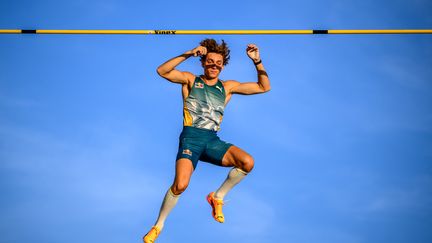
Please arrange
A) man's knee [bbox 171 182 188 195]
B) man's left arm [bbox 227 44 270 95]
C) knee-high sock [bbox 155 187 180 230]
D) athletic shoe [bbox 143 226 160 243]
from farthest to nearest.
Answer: man's left arm [bbox 227 44 270 95], knee-high sock [bbox 155 187 180 230], athletic shoe [bbox 143 226 160 243], man's knee [bbox 171 182 188 195]

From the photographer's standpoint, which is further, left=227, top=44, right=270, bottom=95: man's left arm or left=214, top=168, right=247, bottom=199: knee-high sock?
left=227, top=44, right=270, bottom=95: man's left arm

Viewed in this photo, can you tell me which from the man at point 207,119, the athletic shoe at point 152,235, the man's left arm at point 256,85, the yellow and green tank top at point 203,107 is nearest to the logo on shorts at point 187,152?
the man at point 207,119

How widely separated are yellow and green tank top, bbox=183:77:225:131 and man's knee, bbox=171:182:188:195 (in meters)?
1.24

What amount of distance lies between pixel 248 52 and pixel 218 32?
33.2 inches

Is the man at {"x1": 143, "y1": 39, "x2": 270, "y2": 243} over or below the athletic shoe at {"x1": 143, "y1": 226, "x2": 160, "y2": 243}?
over

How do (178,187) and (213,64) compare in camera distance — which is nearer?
(178,187)

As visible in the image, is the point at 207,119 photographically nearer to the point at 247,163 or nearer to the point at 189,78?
the point at 189,78

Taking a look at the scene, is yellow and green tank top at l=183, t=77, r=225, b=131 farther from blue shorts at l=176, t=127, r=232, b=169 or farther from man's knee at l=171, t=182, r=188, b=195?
Answer: man's knee at l=171, t=182, r=188, b=195

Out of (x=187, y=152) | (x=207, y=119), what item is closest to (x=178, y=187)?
(x=187, y=152)

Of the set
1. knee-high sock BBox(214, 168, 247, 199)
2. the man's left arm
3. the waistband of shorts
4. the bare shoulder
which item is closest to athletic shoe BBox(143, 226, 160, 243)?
knee-high sock BBox(214, 168, 247, 199)

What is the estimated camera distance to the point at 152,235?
1123 cm

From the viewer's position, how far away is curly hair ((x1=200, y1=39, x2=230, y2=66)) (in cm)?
1212

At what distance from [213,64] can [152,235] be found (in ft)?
11.3

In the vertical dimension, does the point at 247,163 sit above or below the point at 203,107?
below
